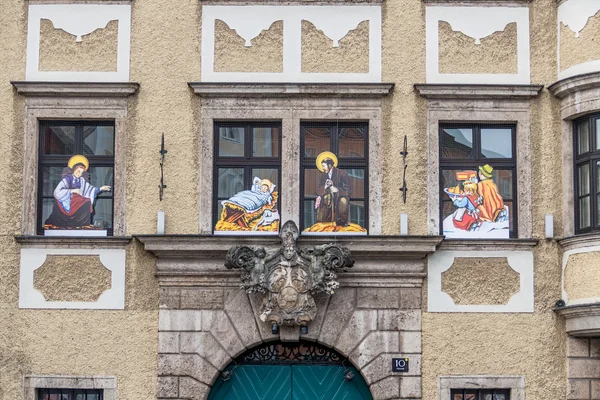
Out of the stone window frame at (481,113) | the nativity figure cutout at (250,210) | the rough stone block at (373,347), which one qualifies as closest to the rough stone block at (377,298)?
the rough stone block at (373,347)

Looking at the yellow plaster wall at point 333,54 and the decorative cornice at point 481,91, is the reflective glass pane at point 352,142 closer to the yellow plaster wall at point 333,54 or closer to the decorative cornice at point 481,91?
the yellow plaster wall at point 333,54

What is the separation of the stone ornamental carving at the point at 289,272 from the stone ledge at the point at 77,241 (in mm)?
1385

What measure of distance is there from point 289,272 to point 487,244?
2353 mm

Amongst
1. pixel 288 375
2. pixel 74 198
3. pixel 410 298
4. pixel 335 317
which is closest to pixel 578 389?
pixel 410 298

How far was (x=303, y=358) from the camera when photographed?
16109 millimetres

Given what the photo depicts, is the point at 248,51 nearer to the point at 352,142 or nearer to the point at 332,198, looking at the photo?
the point at 352,142

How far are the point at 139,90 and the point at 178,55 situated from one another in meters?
0.63

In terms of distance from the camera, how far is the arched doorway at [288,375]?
16.0 metres

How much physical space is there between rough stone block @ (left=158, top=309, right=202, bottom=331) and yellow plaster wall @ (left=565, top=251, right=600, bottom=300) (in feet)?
14.1

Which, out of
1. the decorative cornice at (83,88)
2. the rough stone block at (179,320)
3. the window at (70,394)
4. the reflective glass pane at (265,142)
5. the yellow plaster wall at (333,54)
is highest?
the yellow plaster wall at (333,54)

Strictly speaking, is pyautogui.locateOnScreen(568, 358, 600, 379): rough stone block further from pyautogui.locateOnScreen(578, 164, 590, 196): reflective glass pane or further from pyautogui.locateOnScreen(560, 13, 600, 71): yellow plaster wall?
pyautogui.locateOnScreen(560, 13, 600, 71): yellow plaster wall

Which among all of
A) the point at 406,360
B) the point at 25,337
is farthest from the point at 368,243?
the point at 25,337

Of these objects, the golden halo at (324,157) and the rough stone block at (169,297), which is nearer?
the rough stone block at (169,297)

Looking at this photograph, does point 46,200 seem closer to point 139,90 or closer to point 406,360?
point 139,90
